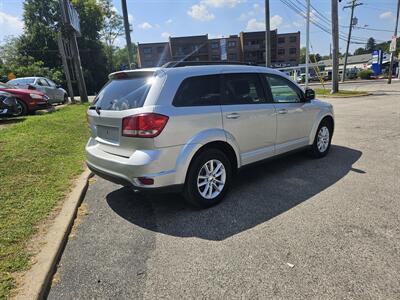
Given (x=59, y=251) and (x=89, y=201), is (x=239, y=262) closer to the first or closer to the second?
(x=59, y=251)

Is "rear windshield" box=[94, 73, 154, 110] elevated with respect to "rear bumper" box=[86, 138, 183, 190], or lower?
elevated

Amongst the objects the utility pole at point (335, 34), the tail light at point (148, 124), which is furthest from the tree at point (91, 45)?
the tail light at point (148, 124)

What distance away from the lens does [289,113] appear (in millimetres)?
5047

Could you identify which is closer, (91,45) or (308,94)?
(308,94)

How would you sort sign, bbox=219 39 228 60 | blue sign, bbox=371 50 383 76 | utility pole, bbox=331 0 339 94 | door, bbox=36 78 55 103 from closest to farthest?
door, bbox=36 78 55 103 → utility pole, bbox=331 0 339 94 → sign, bbox=219 39 228 60 → blue sign, bbox=371 50 383 76

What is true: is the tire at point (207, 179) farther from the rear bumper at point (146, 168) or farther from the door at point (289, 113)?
the door at point (289, 113)

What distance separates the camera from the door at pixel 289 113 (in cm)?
490

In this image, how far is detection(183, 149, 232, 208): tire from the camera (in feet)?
12.3

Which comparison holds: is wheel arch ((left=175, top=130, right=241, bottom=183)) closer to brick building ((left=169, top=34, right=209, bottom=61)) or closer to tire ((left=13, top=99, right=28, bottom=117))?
tire ((left=13, top=99, right=28, bottom=117))

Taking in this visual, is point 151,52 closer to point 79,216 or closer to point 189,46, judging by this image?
point 189,46

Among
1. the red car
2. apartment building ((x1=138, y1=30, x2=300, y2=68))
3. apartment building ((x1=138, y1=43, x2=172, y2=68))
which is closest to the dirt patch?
the red car

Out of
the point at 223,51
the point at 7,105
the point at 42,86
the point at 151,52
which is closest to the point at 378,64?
the point at 223,51

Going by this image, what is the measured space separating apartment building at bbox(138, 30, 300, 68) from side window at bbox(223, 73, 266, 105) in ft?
230

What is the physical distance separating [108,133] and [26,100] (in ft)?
29.4
